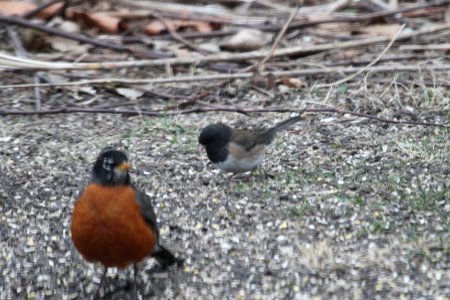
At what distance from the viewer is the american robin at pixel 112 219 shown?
4.89 metres

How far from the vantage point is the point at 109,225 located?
4.90 meters

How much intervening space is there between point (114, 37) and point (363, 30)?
7.36 feet

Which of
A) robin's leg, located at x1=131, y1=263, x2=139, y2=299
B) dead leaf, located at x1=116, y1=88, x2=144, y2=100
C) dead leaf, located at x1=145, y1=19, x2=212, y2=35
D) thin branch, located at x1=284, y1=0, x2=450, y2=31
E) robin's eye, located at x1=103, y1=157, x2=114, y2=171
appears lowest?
robin's leg, located at x1=131, y1=263, x2=139, y2=299

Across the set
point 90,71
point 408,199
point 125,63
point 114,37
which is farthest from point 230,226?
point 114,37

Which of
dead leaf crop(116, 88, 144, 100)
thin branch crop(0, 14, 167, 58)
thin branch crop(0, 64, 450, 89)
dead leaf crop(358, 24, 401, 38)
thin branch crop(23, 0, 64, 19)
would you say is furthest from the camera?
thin branch crop(23, 0, 64, 19)

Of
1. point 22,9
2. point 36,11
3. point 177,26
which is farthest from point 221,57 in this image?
point 22,9

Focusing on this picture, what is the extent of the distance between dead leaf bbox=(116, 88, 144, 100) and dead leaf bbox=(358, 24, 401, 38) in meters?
2.26

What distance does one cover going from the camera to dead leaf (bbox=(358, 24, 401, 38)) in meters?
8.77

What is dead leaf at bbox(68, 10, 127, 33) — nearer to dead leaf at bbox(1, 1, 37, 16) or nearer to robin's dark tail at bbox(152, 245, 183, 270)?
dead leaf at bbox(1, 1, 37, 16)

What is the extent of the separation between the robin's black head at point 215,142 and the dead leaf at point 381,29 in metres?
2.78

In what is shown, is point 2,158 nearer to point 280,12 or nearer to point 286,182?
point 286,182

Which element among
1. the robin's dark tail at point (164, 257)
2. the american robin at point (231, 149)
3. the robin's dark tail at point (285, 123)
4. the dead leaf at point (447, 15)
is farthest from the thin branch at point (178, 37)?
the robin's dark tail at point (164, 257)

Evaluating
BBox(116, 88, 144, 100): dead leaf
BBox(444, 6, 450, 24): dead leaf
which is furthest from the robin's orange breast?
BBox(444, 6, 450, 24): dead leaf

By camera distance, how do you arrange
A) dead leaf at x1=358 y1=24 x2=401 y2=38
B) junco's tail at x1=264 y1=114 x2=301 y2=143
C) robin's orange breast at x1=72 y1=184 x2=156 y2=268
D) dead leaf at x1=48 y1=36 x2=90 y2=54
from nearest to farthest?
robin's orange breast at x1=72 y1=184 x2=156 y2=268 < junco's tail at x1=264 y1=114 x2=301 y2=143 < dead leaf at x1=48 y1=36 x2=90 y2=54 < dead leaf at x1=358 y1=24 x2=401 y2=38
